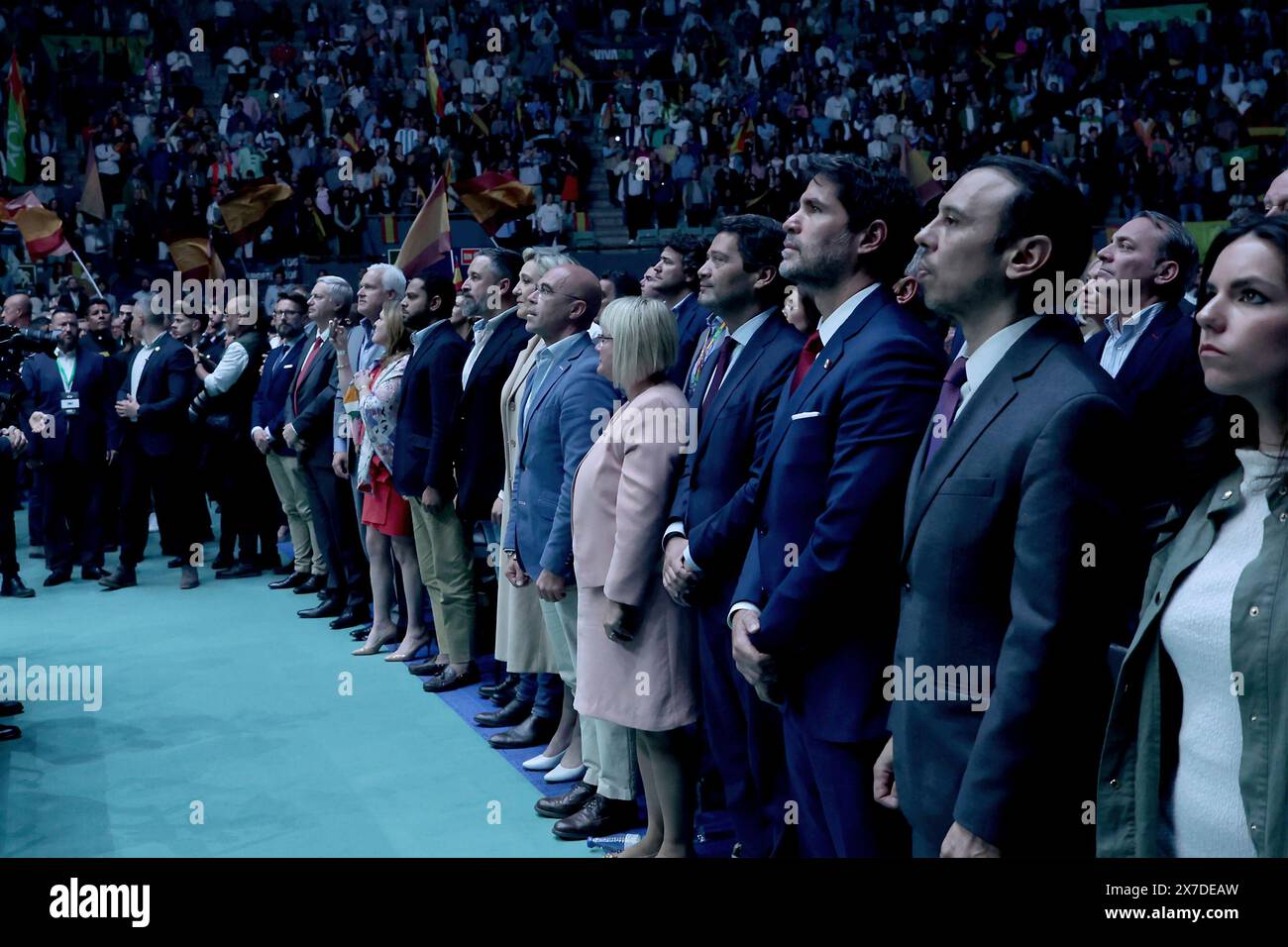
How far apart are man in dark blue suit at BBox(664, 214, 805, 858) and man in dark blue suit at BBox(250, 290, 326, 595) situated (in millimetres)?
4679

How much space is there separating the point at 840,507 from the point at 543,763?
2415mm

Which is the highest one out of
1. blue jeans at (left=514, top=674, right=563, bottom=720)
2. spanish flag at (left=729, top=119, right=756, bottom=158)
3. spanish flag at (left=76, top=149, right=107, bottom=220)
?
spanish flag at (left=729, top=119, right=756, bottom=158)

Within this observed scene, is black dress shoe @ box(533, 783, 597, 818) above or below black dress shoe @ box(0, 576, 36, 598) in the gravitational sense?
above

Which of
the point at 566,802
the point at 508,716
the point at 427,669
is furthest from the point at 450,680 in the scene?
the point at 566,802

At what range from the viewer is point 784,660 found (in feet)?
8.61

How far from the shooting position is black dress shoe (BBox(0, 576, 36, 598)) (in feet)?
26.2

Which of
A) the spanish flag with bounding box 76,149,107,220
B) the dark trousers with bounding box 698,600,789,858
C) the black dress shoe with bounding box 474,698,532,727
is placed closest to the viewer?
the dark trousers with bounding box 698,600,789,858

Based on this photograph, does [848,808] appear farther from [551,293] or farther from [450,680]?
[450,680]

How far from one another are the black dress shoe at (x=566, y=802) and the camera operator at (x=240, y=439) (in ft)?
16.3

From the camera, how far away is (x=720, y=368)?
11.8 feet

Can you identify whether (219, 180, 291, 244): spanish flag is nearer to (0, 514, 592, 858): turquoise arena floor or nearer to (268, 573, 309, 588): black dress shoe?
(268, 573, 309, 588): black dress shoe

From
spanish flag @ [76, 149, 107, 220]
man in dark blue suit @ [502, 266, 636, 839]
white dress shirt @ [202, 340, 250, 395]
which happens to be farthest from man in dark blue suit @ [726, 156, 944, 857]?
spanish flag @ [76, 149, 107, 220]

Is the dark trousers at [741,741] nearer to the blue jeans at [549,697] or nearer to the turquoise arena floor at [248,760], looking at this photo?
the turquoise arena floor at [248,760]
